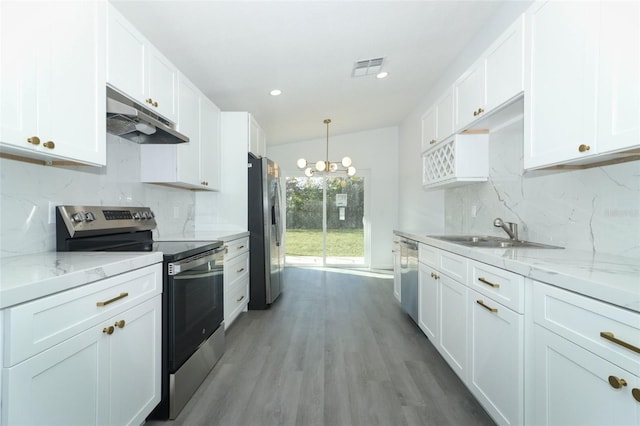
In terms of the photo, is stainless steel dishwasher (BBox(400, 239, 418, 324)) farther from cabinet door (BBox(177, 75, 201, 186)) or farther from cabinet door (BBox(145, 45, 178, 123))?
cabinet door (BBox(145, 45, 178, 123))

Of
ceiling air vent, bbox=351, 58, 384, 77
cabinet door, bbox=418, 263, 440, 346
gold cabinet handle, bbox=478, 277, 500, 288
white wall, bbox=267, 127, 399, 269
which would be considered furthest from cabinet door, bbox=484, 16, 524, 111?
white wall, bbox=267, 127, 399, 269

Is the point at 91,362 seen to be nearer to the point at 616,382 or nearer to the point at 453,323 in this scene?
the point at 616,382

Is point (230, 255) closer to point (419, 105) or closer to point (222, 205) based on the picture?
point (222, 205)

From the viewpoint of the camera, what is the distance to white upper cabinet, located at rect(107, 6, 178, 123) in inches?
66.4

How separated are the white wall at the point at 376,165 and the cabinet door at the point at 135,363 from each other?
4.96 meters

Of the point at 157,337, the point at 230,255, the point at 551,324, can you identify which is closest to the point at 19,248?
the point at 157,337

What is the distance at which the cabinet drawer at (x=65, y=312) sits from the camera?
893 mm

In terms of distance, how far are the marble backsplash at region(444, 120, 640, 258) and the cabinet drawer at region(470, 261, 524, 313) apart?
0.63m

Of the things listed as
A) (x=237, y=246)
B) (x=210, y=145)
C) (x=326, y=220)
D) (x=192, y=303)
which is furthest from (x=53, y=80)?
(x=326, y=220)

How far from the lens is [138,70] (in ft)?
6.28

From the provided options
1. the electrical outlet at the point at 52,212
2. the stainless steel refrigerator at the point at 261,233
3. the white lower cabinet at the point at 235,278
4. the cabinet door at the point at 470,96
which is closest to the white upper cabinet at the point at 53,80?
the electrical outlet at the point at 52,212

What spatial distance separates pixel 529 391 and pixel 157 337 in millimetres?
1776

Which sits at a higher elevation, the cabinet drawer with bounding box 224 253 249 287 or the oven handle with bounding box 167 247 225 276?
the oven handle with bounding box 167 247 225 276

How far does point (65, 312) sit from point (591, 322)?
1.77m
